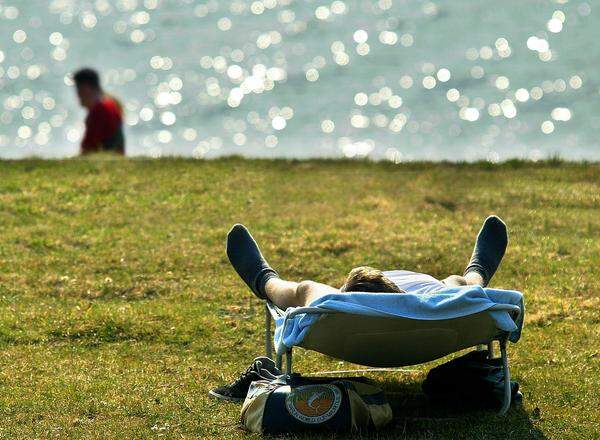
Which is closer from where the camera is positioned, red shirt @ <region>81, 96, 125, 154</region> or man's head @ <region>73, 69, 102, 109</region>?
man's head @ <region>73, 69, 102, 109</region>

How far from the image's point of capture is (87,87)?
14.6m

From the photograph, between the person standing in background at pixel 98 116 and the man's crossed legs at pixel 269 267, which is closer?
the man's crossed legs at pixel 269 267

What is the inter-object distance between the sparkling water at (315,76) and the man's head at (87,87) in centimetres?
1692

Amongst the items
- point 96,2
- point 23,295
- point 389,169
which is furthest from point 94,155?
point 96,2

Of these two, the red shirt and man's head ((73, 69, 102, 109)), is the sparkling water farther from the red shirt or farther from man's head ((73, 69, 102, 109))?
man's head ((73, 69, 102, 109))

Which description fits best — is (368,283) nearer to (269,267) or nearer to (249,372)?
(249,372)

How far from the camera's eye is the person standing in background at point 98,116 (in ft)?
47.8

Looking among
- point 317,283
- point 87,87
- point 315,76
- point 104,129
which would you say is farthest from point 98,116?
point 315,76

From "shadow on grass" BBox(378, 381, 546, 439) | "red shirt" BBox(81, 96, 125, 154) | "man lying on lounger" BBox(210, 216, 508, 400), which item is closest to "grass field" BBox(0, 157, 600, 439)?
"shadow on grass" BBox(378, 381, 546, 439)

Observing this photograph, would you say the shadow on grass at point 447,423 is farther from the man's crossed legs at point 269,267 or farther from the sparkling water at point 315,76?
the sparkling water at point 315,76

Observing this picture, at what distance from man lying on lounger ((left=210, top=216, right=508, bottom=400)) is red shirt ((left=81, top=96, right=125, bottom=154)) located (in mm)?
6842


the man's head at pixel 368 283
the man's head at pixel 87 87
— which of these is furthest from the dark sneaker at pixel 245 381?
the man's head at pixel 87 87

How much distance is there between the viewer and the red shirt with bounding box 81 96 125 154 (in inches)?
581

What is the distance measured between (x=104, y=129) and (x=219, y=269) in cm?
480
